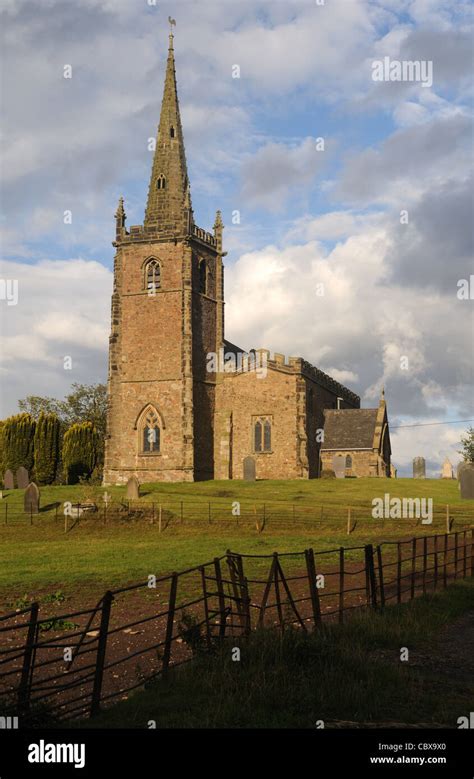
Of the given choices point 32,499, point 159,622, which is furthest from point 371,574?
point 32,499

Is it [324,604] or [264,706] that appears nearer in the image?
[264,706]

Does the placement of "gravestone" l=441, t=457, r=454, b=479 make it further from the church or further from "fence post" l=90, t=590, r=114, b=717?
"fence post" l=90, t=590, r=114, b=717

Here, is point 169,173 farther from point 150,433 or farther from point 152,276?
point 150,433

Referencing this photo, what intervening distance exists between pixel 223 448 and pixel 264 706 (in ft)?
146

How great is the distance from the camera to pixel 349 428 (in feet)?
188

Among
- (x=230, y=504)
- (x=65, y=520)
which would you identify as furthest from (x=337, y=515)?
(x=65, y=520)

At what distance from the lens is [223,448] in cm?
5322

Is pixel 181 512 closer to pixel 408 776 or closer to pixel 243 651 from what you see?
pixel 243 651

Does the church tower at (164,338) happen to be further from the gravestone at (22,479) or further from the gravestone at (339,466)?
the gravestone at (339,466)

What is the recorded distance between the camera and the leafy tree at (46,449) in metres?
56.2

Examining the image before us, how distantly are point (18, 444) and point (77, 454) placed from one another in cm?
415

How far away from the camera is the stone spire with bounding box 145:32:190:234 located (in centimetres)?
5459

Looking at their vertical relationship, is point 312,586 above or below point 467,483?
below

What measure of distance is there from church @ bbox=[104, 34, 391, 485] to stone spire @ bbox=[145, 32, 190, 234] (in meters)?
0.09
